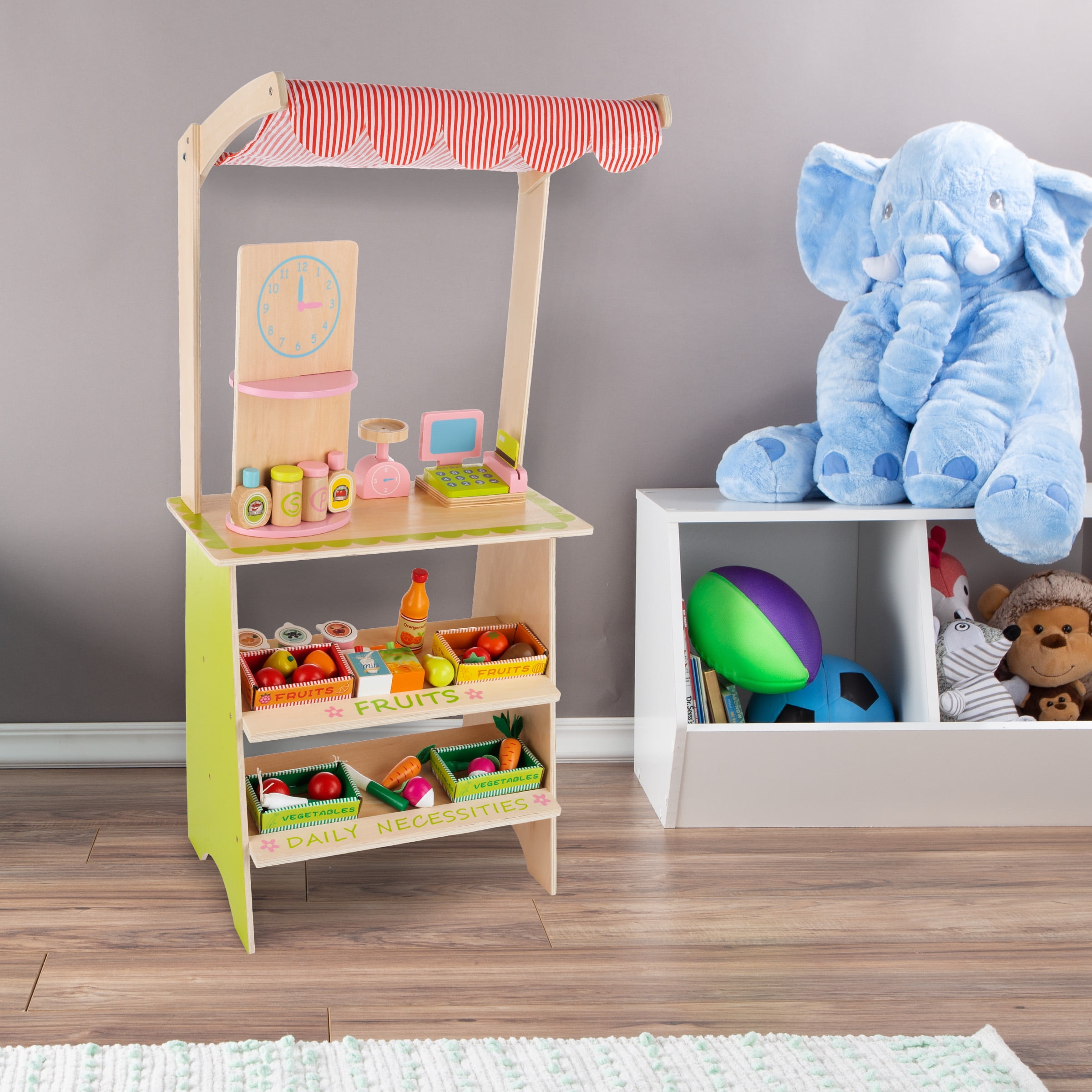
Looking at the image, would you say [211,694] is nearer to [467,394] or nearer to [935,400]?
[467,394]

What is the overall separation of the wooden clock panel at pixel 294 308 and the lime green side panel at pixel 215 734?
1.01 feet

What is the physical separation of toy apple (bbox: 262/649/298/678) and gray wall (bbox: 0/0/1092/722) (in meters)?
0.46

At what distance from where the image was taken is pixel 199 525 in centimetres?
166

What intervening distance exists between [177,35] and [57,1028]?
1581 millimetres

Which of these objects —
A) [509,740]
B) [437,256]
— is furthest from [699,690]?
[437,256]

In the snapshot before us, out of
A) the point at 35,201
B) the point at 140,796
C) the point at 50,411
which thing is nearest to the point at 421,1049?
the point at 140,796

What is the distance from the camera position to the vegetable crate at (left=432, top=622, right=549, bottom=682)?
69.3 inches

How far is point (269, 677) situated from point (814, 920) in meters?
0.96

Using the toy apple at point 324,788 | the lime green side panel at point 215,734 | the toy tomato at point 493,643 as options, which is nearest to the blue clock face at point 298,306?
the lime green side panel at point 215,734

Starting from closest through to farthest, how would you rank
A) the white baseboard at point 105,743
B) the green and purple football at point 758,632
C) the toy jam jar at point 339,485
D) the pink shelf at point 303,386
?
1. the pink shelf at point 303,386
2. the toy jam jar at point 339,485
3. the green and purple football at point 758,632
4. the white baseboard at point 105,743

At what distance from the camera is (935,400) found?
6.32 feet

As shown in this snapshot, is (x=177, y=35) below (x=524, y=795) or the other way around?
the other way around

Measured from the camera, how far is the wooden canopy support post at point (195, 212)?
1334 mm

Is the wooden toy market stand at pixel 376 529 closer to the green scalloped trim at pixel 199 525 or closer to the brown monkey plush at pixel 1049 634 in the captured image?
the green scalloped trim at pixel 199 525
